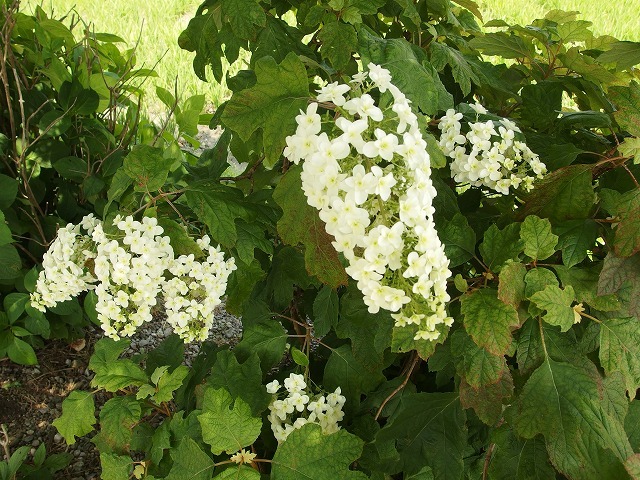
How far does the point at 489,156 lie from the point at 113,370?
1018 millimetres

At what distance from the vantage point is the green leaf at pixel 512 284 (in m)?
1.25

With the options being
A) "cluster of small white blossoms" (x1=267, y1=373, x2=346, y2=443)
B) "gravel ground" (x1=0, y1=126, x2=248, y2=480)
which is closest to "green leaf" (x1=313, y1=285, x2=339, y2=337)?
"cluster of small white blossoms" (x1=267, y1=373, x2=346, y2=443)

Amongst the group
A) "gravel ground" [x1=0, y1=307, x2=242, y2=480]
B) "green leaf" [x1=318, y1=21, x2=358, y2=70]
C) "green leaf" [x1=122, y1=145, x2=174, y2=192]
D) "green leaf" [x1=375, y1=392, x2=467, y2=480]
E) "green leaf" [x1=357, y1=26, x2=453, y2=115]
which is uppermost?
"green leaf" [x1=318, y1=21, x2=358, y2=70]

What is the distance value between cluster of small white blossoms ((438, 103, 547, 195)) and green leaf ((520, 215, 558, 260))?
0.47 feet

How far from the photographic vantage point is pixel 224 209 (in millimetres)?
1466

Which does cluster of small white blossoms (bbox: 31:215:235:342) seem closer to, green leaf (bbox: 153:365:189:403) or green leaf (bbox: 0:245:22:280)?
green leaf (bbox: 153:365:189:403)

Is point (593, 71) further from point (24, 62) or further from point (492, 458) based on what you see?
point (24, 62)

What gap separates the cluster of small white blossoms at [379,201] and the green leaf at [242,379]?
531mm

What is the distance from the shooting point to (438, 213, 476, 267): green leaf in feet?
4.54

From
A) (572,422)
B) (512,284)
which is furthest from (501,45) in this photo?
(572,422)

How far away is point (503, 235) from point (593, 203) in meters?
0.20

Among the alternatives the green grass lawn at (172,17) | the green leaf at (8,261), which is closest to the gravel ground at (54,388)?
the green leaf at (8,261)

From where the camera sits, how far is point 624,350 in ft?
4.19

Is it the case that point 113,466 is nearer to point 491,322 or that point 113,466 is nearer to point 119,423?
point 119,423
